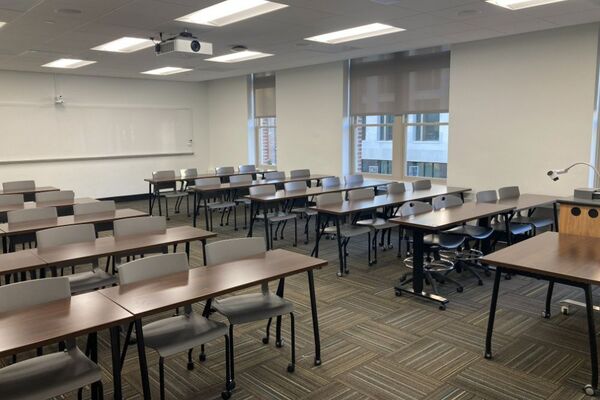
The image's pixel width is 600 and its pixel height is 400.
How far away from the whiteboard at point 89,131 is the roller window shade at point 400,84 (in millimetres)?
5167

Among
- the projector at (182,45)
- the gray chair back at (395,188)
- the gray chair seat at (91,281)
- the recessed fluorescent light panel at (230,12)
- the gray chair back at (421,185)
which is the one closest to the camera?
the gray chair seat at (91,281)

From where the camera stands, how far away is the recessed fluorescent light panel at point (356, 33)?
6021 mm

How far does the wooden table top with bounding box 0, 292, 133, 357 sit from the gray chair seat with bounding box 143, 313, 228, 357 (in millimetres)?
353

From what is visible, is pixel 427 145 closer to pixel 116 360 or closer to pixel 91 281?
pixel 91 281

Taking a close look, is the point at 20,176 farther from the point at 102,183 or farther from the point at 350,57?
the point at 350,57

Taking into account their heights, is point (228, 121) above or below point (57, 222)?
above

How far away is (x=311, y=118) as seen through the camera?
964 cm

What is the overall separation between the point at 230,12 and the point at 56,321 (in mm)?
4069

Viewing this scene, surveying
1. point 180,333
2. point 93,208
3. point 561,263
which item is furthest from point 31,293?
point 561,263

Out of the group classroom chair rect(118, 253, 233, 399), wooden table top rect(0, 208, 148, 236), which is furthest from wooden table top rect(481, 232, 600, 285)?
wooden table top rect(0, 208, 148, 236)

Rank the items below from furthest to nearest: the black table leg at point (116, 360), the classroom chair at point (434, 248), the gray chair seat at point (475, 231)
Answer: the gray chair seat at point (475, 231)
the classroom chair at point (434, 248)
the black table leg at point (116, 360)

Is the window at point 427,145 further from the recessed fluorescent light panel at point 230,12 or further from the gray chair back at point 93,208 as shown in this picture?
the gray chair back at point 93,208

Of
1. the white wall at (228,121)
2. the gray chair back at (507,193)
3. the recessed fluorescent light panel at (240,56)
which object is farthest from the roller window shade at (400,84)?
the white wall at (228,121)

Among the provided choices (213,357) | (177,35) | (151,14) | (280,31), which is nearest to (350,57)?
(280,31)
